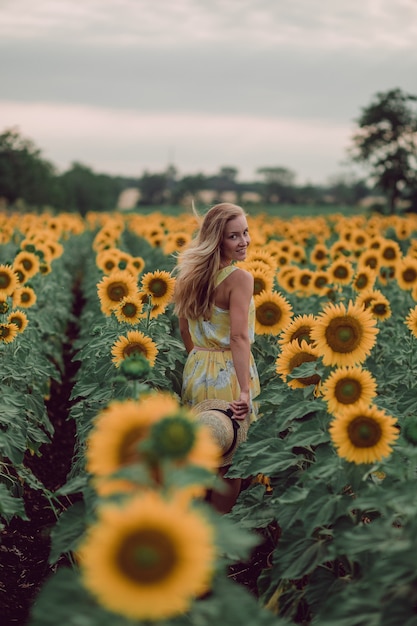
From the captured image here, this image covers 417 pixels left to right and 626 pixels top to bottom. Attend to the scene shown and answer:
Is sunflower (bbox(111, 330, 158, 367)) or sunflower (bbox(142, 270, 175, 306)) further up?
sunflower (bbox(142, 270, 175, 306))

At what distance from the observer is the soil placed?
4277mm

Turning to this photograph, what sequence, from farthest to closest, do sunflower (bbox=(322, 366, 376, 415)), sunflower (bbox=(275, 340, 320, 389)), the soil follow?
the soil, sunflower (bbox=(275, 340, 320, 389)), sunflower (bbox=(322, 366, 376, 415))

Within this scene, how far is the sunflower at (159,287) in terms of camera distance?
17.3 ft

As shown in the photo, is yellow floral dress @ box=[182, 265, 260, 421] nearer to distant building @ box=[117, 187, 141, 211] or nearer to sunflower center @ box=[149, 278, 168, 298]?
sunflower center @ box=[149, 278, 168, 298]

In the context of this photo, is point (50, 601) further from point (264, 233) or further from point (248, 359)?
point (264, 233)

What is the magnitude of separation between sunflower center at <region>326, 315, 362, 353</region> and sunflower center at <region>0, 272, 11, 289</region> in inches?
126

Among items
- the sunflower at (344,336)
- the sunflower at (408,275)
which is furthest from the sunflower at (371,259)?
the sunflower at (344,336)

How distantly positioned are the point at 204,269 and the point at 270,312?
965 millimetres

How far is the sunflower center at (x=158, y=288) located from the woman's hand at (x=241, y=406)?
1.14m

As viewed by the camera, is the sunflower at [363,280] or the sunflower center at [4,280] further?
the sunflower at [363,280]

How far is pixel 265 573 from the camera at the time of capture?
364 centimetres

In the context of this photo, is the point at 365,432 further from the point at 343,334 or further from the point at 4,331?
the point at 4,331

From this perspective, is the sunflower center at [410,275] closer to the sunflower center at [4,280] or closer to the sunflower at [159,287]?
the sunflower at [159,287]

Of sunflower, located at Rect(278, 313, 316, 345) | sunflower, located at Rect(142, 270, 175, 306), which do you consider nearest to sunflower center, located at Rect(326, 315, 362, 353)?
sunflower, located at Rect(278, 313, 316, 345)
